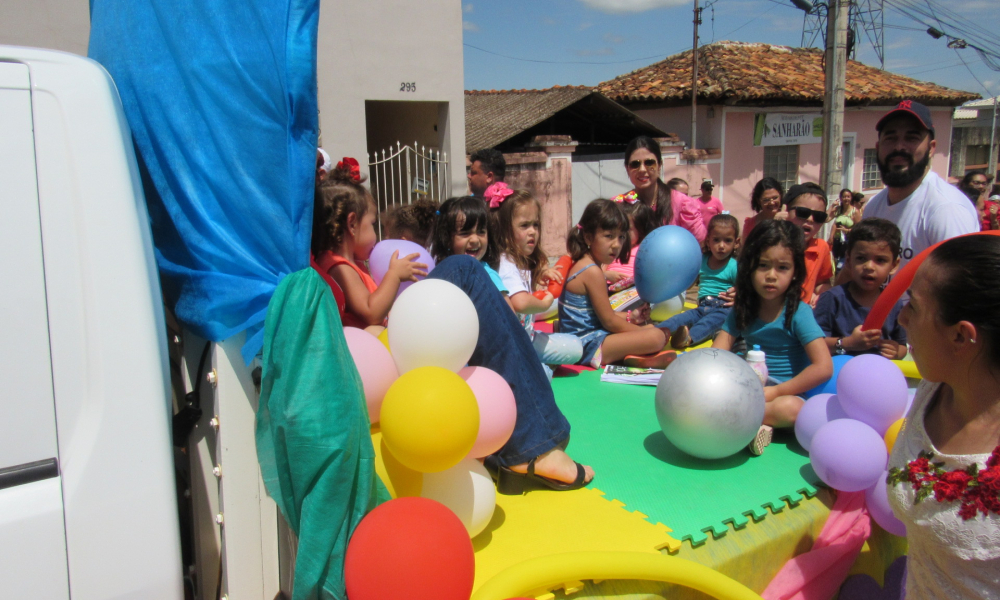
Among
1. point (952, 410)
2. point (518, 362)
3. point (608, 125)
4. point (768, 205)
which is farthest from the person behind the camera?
point (608, 125)

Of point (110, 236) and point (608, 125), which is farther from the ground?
point (608, 125)

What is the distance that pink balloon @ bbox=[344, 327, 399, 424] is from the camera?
1961mm

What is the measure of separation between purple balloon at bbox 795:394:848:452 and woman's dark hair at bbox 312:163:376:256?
7.31 feet

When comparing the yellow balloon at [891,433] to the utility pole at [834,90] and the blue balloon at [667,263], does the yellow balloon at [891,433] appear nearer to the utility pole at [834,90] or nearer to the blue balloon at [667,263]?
the blue balloon at [667,263]

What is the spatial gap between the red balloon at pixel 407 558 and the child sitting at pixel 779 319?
1935 millimetres

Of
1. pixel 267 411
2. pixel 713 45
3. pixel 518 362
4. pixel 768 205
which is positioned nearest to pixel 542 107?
pixel 713 45

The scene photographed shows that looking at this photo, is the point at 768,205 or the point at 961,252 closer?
the point at 961,252

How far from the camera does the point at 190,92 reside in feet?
5.05

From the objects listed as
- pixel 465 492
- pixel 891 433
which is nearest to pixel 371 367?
pixel 465 492

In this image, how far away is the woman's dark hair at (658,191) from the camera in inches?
216

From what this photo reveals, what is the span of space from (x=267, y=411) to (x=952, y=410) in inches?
68.7

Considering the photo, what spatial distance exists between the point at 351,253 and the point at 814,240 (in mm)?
3714

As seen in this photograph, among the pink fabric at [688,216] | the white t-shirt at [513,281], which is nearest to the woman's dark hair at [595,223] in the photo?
the white t-shirt at [513,281]

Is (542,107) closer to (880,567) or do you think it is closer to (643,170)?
(643,170)
